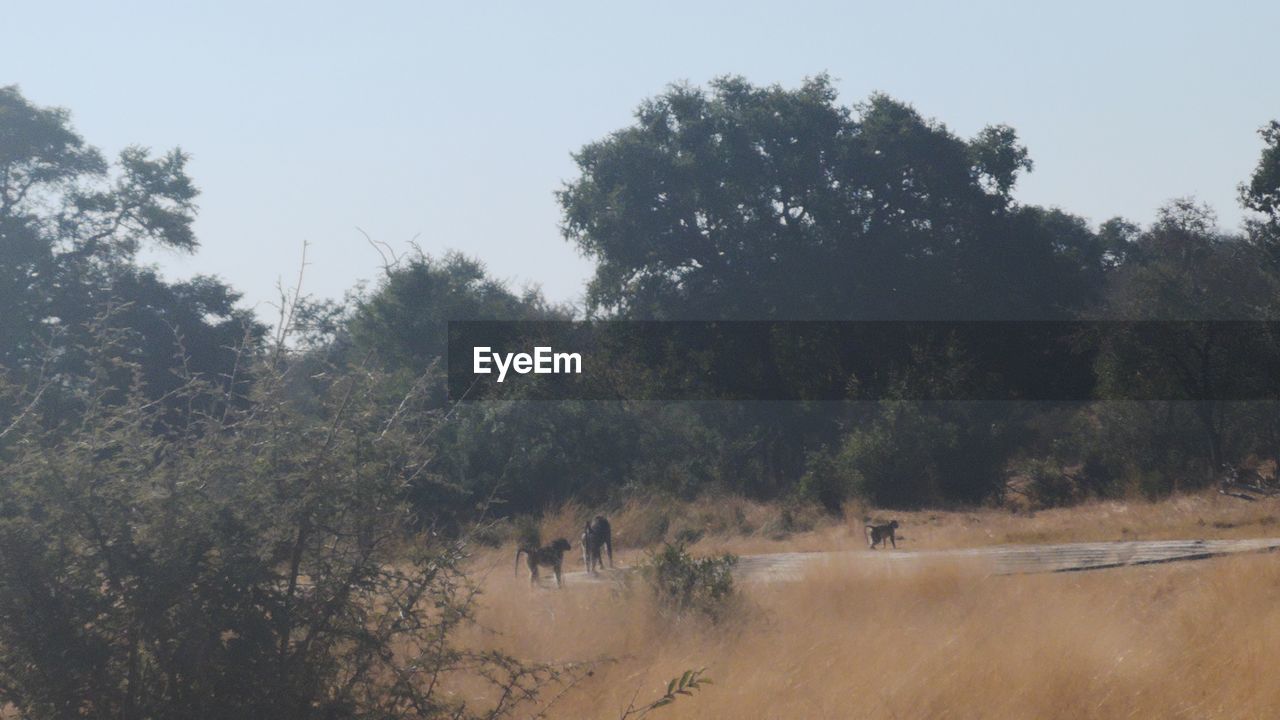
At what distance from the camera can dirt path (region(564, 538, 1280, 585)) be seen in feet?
51.6

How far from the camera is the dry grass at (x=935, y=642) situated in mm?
9023

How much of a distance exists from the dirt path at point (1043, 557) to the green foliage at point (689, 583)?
1714 millimetres

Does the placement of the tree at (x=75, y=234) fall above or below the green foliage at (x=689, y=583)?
above

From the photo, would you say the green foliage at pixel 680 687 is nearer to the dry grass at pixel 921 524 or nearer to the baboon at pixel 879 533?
the baboon at pixel 879 533

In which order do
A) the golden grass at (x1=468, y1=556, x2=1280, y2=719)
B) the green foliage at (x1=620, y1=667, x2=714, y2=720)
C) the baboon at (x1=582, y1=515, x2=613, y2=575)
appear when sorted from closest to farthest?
1. the green foliage at (x1=620, y1=667, x2=714, y2=720)
2. the golden grass at (x1=468, y1=556, x2=1280, y2=719)
3. the baboon at (x1=582, y1=515, x2=613, y2=575)

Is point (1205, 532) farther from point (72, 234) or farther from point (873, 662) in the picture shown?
point (72, 234)

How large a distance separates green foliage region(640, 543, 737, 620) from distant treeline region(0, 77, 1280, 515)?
12.6 m

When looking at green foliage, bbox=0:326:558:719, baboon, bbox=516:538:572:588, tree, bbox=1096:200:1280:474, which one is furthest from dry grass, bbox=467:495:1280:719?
tree, bbox=1096:200:1280:474

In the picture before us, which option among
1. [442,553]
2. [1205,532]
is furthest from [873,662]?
[1205,532]

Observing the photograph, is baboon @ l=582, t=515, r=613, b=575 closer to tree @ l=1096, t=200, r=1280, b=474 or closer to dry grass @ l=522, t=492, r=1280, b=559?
dry grass @ l=522, t=492, r=1280, b=559
